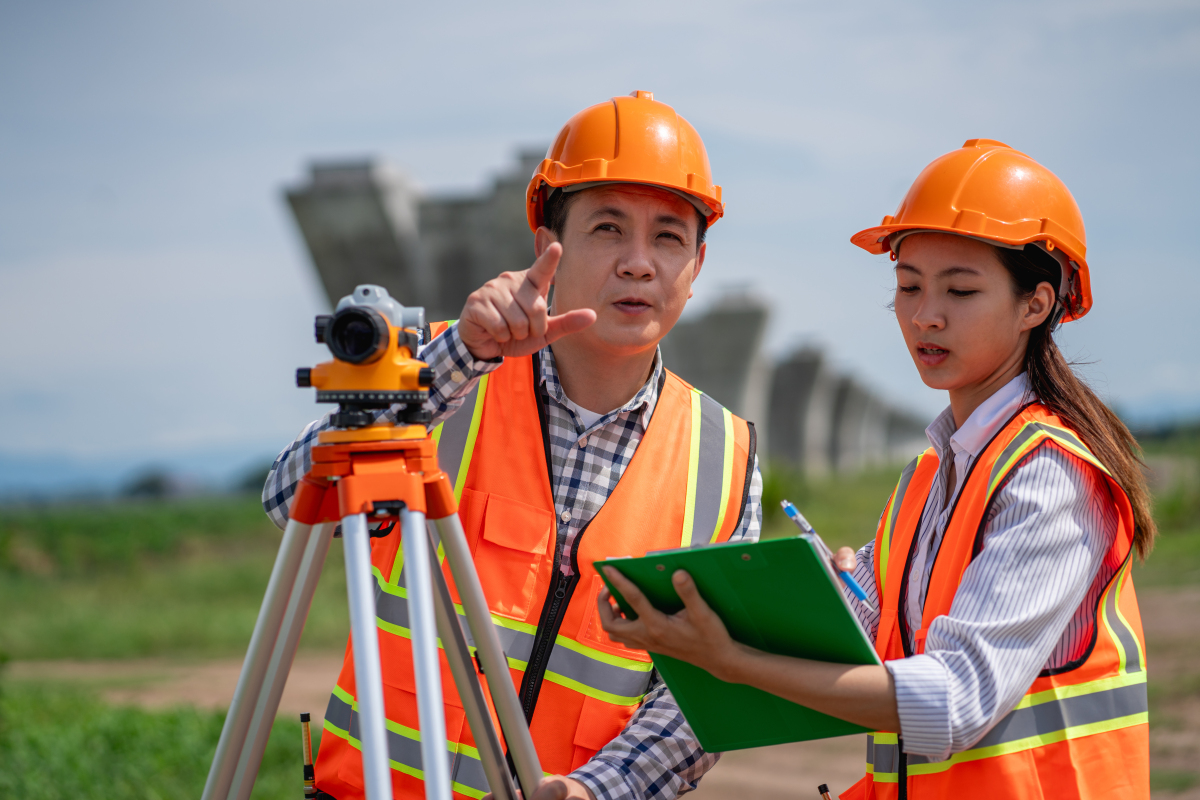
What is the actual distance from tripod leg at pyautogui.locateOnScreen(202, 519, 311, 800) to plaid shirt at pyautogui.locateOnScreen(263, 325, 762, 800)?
343 millimetres

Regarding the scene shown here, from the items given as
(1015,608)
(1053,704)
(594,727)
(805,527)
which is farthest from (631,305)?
(1053,704)

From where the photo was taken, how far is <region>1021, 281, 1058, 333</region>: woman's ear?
6.84 feet

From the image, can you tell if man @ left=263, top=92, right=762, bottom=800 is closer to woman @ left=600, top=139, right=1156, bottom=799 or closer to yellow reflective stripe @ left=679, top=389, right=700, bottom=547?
yellow reflective stripe @ left=679, top=389, right=700, bottom=547

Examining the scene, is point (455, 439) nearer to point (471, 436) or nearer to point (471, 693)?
point (471, 436)

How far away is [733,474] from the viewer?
251cm

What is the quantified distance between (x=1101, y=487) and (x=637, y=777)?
111 cm

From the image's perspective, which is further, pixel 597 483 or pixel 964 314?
pixel 597 483

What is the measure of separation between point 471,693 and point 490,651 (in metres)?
0.10

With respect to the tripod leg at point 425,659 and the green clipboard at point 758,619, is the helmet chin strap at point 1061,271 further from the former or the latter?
the tripod leg at point 425,659

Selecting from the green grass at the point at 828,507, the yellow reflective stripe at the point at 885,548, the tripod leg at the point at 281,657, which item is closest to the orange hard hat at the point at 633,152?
the yellow reflective stripe at the point at 885,548

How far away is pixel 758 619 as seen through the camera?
174 centimetres

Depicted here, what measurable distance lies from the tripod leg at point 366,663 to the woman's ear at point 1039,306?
4.70ft

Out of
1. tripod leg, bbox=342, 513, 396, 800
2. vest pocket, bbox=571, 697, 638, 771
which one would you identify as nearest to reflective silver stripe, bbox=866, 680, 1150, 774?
vest pocket, bbox=571, 697, 638, 771

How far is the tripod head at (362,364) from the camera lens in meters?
1.60
